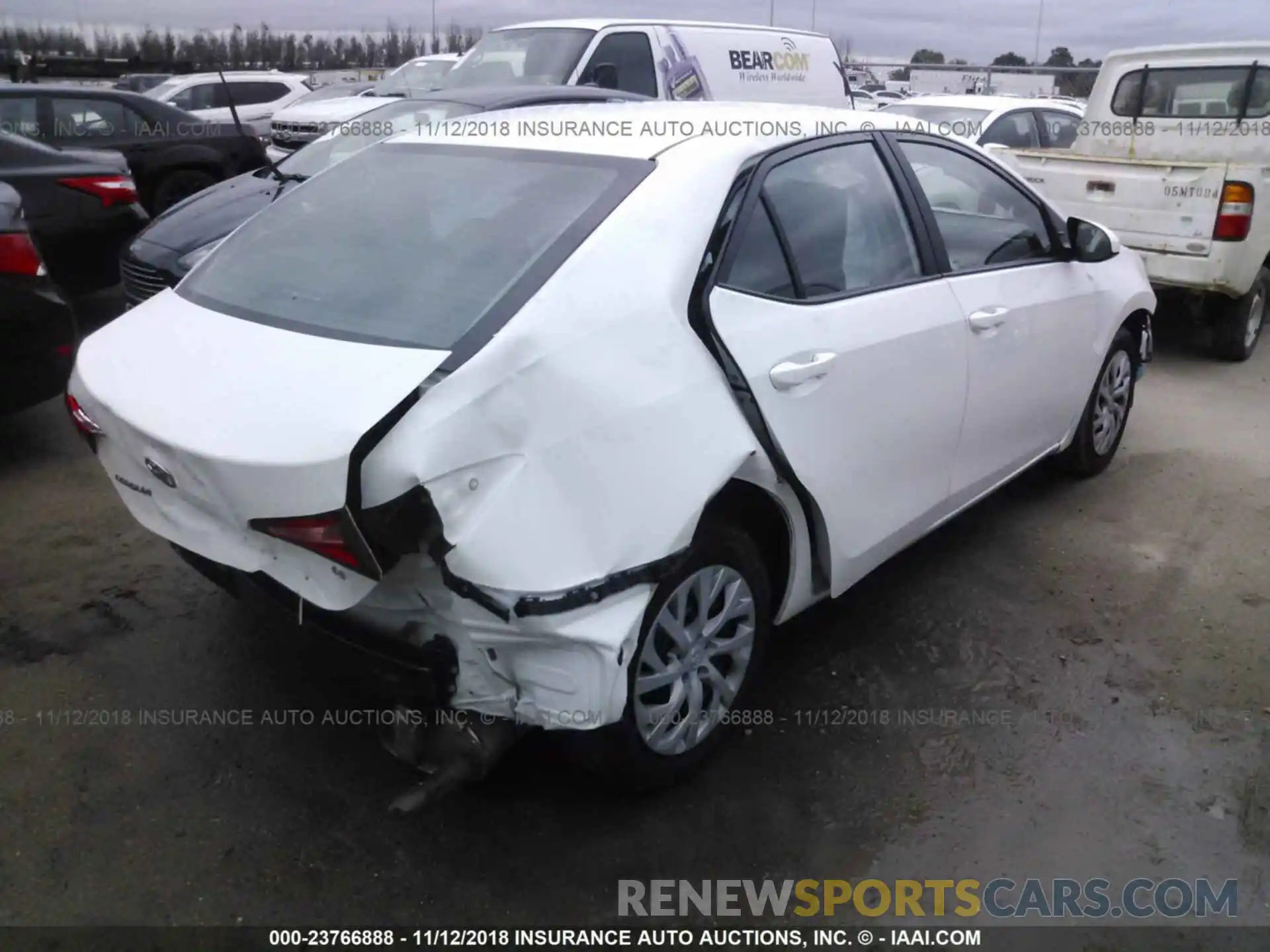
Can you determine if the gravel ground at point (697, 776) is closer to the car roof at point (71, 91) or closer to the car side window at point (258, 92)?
the car roof at point (71, 91)

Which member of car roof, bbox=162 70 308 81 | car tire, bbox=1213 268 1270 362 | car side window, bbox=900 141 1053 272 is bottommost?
car tire, bbox=1213 268 1270 362

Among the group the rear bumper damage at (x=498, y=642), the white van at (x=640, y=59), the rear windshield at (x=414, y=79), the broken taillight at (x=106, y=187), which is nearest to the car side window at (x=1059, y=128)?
the white van at (x=640, y=59)

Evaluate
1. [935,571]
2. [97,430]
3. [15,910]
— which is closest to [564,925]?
[15,910]

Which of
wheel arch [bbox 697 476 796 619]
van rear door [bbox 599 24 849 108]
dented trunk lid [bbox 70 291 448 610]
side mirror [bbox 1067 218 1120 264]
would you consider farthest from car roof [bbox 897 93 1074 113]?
dented trunk lid [bbox 70 291 448 610]

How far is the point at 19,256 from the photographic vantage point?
4660mm

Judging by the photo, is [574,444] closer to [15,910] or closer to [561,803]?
[561,803]

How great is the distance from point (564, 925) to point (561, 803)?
1.33 feet

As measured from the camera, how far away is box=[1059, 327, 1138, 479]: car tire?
4797 mm

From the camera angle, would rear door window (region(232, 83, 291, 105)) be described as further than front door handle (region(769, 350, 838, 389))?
Yes

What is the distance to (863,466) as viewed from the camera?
10.3 ft

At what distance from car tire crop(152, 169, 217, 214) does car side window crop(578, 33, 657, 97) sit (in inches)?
147

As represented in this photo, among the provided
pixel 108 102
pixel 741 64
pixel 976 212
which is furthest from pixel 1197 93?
pixel 108 102

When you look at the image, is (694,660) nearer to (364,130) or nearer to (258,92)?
(364,130)

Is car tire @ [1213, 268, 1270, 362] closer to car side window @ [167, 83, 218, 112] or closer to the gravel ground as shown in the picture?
the gravel ground
